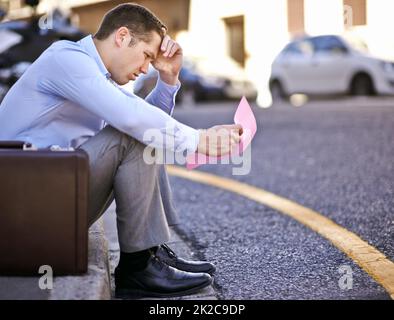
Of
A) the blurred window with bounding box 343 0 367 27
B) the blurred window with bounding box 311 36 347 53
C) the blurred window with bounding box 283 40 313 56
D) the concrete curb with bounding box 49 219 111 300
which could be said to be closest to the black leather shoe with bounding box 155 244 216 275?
the concrete curb with bounding box 49 219 111 300

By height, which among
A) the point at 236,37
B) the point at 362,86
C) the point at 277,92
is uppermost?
the point at 236,37

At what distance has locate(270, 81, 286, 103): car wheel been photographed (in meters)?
15.9

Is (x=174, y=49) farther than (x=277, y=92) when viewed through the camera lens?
No

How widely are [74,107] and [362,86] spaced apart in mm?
12129

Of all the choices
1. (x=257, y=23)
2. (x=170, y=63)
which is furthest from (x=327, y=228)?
(x=257, y=23)

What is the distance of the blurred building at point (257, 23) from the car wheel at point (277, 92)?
306mm

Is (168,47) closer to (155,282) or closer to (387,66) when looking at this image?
(155,282)

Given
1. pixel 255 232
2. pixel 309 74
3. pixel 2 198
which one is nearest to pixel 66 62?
pixel 2 198

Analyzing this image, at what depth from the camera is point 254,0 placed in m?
23.5

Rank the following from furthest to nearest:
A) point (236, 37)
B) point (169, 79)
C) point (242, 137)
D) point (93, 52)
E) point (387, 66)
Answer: point (236, 37)
point (387, 66)
point (169, 79)
point (93, 52)
point (242, 137)

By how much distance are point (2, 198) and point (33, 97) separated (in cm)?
46

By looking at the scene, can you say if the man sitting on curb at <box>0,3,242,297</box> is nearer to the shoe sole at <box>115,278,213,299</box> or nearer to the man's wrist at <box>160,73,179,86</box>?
the shoe sole at <box>115,278,213,299</box>

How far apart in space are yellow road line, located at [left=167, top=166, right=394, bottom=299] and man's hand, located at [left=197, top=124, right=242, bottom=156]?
82cm

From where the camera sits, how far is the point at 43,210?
85.7 inches
